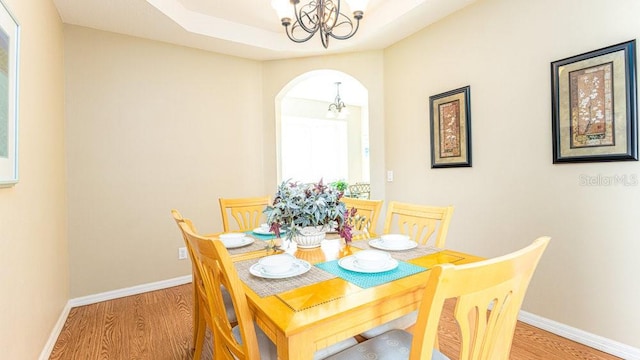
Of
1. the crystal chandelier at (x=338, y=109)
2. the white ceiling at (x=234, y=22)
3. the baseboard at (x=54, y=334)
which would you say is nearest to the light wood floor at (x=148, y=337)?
the baseboard at (x=54, y=334)

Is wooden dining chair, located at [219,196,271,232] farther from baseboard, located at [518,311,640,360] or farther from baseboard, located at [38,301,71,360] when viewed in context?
baseboard, located at [518,311,640,360]

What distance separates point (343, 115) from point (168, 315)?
4.65 metres

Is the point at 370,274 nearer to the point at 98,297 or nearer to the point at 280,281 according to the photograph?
the point at 280,281

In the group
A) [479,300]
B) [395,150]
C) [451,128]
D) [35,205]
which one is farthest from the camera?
[395,150]

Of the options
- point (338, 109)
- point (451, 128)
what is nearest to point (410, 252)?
point (451, 128)

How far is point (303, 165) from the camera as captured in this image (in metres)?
6.59

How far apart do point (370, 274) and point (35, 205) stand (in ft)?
6.45

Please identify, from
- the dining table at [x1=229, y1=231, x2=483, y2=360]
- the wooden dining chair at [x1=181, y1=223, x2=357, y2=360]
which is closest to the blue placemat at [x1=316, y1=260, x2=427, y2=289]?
the dining table at [x1=229, y1=231, x2=483, y2=360]

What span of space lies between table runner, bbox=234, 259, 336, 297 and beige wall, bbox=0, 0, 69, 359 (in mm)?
1078

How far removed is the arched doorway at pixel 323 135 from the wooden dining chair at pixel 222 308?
4873 millimetres

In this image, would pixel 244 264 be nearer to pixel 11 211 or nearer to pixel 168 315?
pixel 11 211

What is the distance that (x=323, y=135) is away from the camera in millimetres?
6887

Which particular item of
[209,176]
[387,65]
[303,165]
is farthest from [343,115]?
[209,176]

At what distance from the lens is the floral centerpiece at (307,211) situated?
4.97 feet
